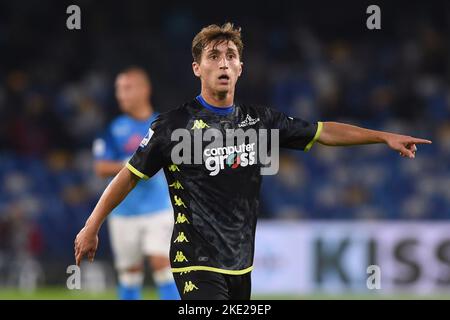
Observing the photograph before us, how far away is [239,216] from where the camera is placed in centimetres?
546

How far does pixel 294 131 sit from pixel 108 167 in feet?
11.5

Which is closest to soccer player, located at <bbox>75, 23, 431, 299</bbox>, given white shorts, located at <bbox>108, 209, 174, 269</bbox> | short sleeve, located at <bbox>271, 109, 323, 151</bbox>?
short sleeve, located at <bbox>271, 109, 323, 151</bbox>

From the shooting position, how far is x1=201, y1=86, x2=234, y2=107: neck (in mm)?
5543

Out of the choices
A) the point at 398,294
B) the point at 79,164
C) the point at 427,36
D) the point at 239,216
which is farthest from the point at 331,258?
the point at 239,216

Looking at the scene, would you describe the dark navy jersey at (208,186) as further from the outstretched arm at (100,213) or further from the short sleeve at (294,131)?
the short sleeve at (294,131)

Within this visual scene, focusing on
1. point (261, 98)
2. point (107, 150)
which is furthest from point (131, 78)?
point (261, 98)

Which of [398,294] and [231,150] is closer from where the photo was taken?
[231,150]

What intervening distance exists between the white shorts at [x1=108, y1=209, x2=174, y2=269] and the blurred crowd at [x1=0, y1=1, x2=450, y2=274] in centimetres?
559

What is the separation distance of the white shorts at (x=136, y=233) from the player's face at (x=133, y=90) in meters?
1.06

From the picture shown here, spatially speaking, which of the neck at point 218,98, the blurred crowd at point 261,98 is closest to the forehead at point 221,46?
the neck at point 218,98

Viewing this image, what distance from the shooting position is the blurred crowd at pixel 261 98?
14.8m
